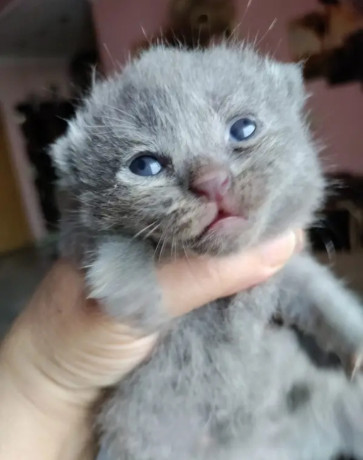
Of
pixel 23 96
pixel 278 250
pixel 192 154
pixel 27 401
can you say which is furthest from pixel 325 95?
pixel 23 96

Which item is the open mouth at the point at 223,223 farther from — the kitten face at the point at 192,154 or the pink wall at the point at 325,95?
the pink wall at the point at 325,95

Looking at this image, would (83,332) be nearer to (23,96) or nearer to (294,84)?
(294,84)

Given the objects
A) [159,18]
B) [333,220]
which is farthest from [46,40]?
[333,220]

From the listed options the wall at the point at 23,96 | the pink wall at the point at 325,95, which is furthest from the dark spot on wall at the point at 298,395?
A: the wall at the point at 23,96

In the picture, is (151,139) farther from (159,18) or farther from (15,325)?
(159,18)

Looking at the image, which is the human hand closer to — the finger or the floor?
the finger

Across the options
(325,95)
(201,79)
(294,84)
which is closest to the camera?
(201,79)
